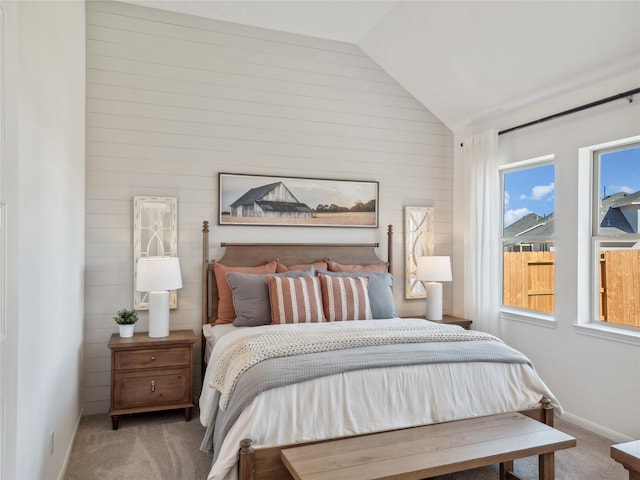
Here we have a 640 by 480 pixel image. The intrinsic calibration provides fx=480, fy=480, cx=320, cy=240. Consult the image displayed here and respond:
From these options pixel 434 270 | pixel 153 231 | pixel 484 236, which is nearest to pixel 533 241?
pixel 484 236

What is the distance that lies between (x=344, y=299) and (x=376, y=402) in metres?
1.40

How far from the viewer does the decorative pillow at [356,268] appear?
4.34 meters

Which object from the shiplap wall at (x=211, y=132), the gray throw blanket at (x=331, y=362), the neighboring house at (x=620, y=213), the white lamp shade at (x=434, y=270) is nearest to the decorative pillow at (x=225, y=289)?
the shiplap wall at (x=211, y=132)

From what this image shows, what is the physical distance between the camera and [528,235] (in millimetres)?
4242

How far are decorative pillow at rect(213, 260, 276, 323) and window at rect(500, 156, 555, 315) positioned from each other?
86.9 inches

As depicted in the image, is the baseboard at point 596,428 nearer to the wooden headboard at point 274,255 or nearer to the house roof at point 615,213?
the house roof at point 615,213

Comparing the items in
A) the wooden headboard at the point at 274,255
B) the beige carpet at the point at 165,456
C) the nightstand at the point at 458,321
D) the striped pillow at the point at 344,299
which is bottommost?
the beige carpet at the point at 165,456

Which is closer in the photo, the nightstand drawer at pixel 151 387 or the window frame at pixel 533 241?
the nightstand drawer at pixel 151 387

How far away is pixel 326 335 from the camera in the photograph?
284 centimetres

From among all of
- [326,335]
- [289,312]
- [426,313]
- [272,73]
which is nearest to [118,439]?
[289,312]

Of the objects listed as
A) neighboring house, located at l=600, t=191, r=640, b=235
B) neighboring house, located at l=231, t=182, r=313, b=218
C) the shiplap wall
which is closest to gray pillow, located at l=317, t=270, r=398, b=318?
the shiplap wall

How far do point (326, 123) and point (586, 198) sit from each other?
2.29 metres

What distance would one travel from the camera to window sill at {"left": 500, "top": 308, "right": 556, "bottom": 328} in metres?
3.87

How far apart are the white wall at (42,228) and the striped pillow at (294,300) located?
1380mm
